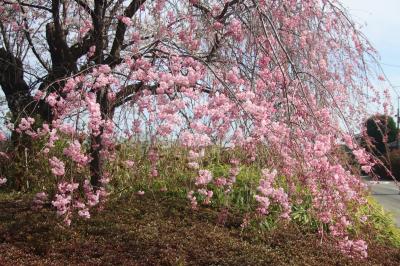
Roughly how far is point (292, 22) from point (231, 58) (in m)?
0.58

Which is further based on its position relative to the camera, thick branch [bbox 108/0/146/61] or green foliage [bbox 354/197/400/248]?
green foliage [bbox 354/197/400/248]

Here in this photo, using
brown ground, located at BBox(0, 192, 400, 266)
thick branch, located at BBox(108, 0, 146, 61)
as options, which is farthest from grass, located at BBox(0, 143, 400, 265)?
thick branch, located at BBox(108, 0, 146, 61)

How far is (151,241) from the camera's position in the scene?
14.7 ft

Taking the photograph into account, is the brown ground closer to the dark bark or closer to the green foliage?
the green foliage

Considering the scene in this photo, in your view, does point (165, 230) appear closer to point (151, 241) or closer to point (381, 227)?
point (151, 241)

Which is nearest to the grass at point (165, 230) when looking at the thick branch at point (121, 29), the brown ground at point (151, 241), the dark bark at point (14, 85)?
the brown ground at point (151, 241)

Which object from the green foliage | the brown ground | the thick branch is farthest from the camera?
the green foliage

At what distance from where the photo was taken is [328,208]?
3.58m

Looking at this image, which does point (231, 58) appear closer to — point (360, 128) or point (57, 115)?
point (360, 128)

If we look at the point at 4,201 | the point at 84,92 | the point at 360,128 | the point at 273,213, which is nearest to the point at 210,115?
the point at 84,92

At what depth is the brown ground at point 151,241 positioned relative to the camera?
13.8ft

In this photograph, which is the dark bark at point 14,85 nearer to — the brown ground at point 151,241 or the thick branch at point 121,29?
the brown ground at point 151,241

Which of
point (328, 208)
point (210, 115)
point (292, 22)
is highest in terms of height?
point (292, 22)

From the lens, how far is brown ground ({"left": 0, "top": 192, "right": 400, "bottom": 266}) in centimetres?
420
